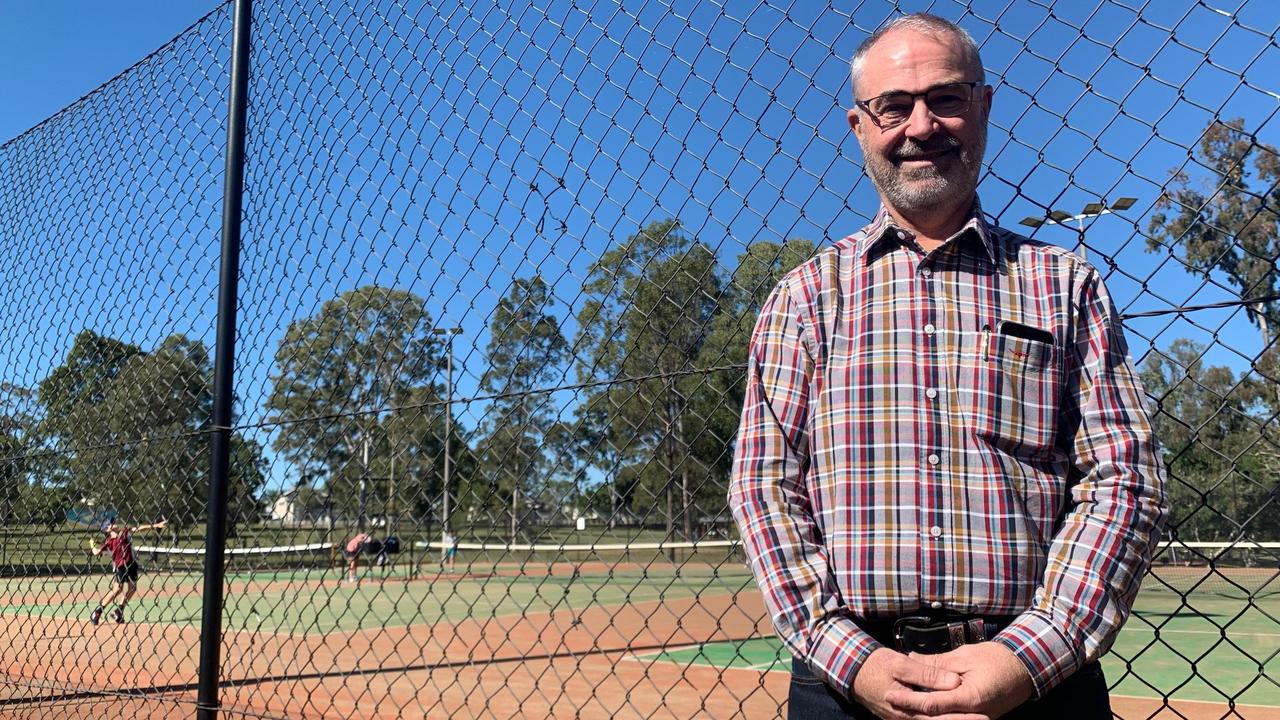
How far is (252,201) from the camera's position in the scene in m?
3.90

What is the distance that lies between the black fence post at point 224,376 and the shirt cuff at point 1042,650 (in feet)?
9.44

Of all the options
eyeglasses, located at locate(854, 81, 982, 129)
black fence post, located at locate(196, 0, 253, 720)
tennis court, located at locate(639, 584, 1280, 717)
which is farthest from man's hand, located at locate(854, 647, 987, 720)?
tennis court, located at locate(639, 584, 1280, 717)

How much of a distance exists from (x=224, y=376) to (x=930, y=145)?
9.18 feet

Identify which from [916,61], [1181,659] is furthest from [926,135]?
[1181,659]

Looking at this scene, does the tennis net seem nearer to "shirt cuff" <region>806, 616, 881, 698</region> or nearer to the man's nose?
"shirt cuff" <region>806, 616, 881, 698</region>

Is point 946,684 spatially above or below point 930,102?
below

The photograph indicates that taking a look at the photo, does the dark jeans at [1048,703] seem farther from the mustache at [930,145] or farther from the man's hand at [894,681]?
the mustache at [930,145]

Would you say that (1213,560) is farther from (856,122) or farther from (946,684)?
(856,122)

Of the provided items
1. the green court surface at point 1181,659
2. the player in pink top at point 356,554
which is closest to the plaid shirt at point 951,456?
the player in pink top at point 356,554

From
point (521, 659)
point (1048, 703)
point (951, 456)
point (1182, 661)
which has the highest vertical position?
point (951, 456)

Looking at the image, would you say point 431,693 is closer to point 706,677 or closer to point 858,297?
point 706,677

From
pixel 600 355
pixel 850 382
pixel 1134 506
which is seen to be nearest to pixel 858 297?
pixel 850 382

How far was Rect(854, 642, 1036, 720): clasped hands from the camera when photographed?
1.32 m

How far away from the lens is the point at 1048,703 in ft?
4.78
